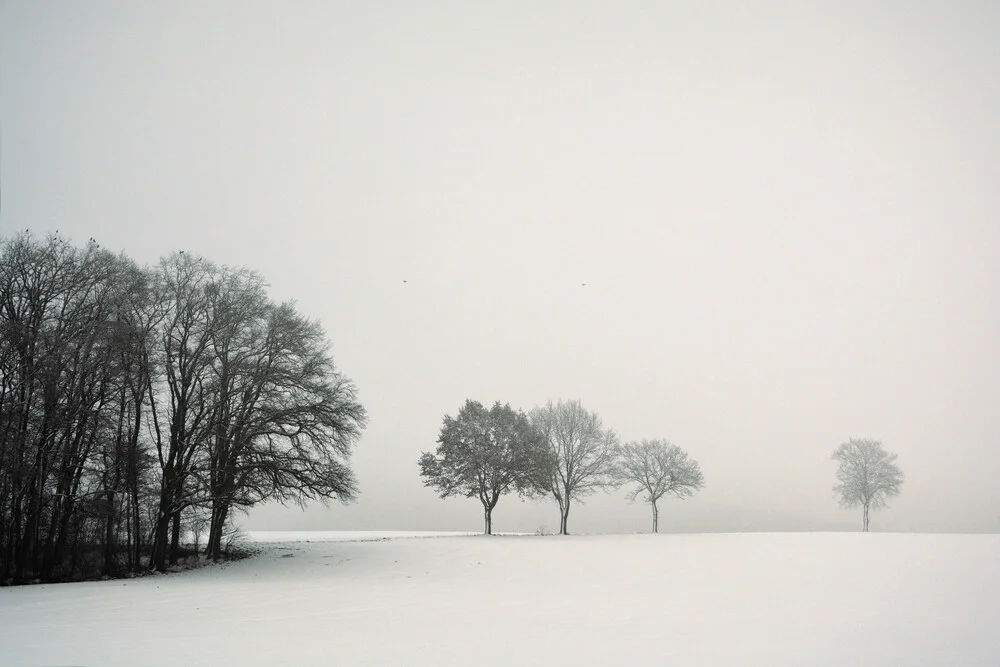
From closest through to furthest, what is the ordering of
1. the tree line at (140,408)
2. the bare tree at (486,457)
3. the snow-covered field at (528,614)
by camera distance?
the snow-covered field at (528,614), the tree line at (140,408), the bare tree at (486,457)

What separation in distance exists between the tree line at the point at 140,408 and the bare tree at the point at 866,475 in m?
56.6

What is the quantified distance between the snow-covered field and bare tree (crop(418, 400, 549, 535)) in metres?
19.6

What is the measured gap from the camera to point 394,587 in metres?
19.5

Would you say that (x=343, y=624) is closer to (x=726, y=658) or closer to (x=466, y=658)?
(x=466, y=658)

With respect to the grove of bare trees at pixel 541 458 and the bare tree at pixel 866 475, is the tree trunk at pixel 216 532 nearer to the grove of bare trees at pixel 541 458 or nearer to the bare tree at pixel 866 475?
the grove of bare trees at pixel 541 458

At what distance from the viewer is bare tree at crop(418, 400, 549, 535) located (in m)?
47.1

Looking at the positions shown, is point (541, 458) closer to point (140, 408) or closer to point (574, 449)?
point (574, 449)

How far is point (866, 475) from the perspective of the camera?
6184cm

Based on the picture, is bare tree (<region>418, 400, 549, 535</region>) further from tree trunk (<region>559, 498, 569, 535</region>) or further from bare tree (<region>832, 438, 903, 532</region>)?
bare tree (<region>832, 438, 903, 532</region>)

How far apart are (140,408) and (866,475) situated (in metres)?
67.5

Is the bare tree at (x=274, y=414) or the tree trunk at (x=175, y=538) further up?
the bare tree at (x=274, y=414)

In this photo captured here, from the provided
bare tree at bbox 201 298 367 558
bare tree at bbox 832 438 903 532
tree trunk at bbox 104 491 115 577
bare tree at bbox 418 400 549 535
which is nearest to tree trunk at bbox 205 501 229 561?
bare tree at bbox 201 298 367 558

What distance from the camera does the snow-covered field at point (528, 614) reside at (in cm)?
1011

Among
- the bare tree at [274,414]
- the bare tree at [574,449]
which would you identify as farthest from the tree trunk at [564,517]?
the bare tree at [274,414]
